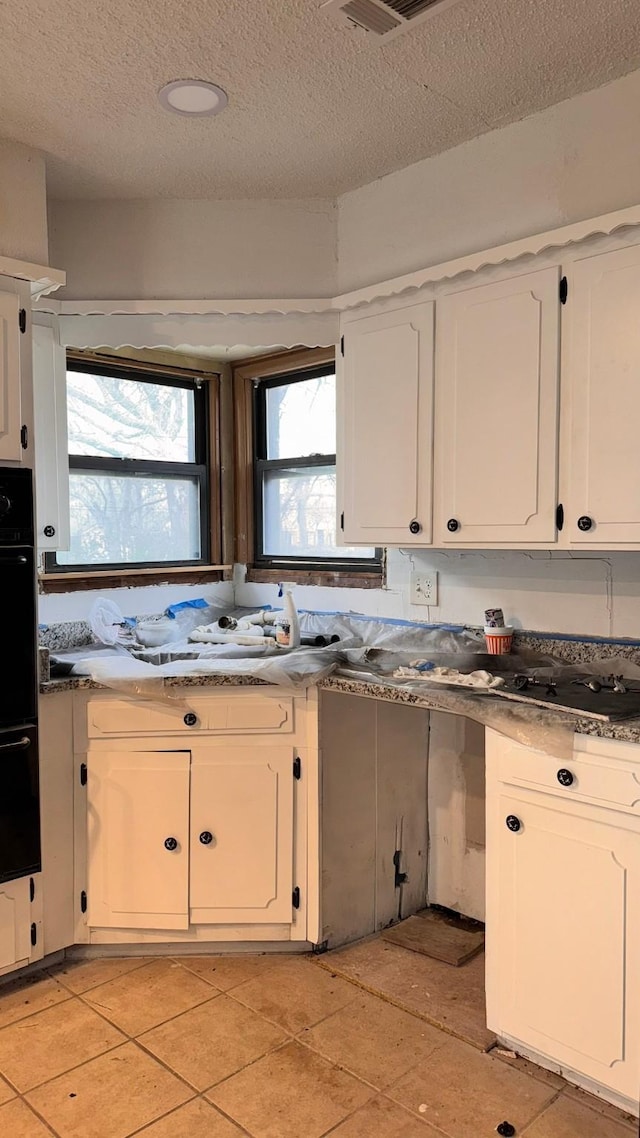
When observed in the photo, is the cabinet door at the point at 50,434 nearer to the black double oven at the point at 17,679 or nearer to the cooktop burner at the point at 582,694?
the black double oven at the point at 17,679

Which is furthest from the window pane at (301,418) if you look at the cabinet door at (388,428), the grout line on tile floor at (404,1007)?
the grout line on tile floor at (404,1007)

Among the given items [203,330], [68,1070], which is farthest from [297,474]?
[68,1070]

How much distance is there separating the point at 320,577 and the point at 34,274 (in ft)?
4.87

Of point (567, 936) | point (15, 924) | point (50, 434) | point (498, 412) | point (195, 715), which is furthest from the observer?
point (50, 434)

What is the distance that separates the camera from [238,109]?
2.21 meters

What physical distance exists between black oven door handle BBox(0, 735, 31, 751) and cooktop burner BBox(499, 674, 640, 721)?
136cm

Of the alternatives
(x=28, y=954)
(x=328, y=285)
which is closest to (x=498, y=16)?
(x=328, y=285)

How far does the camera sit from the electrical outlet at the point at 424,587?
277 centimetres

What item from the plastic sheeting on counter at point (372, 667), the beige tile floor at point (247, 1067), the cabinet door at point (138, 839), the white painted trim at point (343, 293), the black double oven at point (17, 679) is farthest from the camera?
the cabinet door at point (138, 839)

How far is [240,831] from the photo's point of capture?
2.50 m

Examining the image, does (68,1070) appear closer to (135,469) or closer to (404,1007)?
(404,1007)

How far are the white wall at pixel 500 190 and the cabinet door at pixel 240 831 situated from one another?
64.4 inches

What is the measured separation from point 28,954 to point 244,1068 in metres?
0.78

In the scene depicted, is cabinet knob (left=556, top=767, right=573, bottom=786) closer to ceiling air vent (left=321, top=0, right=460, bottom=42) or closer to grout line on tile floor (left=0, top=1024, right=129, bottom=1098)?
grout line on tile floor (left=0, top=1024, right=129, bottom=1098)
